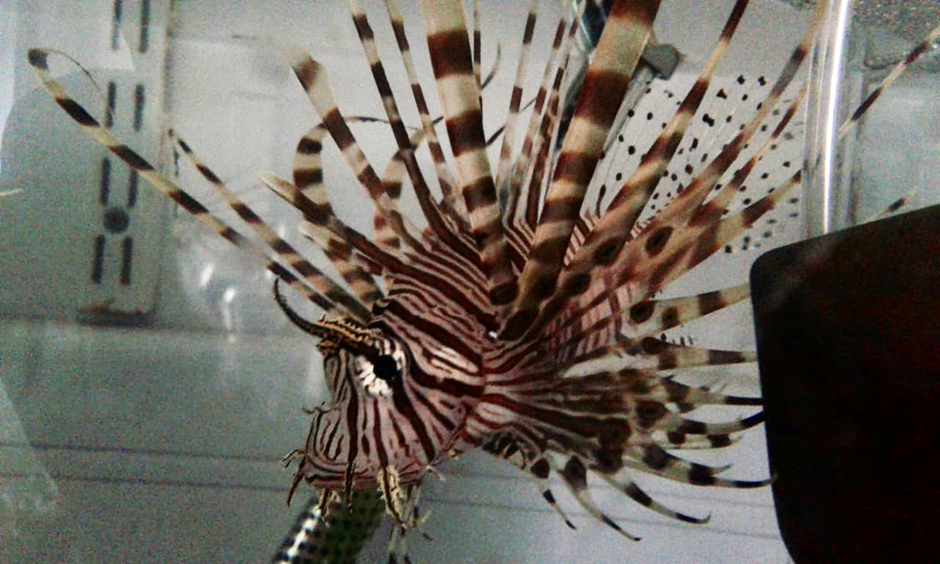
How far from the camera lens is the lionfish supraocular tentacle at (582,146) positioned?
0.44m

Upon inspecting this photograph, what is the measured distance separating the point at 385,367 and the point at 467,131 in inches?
9.7

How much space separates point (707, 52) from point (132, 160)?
111 cm

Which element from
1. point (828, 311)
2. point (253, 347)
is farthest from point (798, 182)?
point (253, 347)

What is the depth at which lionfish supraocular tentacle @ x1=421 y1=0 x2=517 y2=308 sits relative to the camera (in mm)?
487

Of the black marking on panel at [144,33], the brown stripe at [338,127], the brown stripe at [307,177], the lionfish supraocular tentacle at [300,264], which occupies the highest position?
the black marking on panel at [144,33]

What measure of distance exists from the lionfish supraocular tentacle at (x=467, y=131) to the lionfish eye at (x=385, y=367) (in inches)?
4.7

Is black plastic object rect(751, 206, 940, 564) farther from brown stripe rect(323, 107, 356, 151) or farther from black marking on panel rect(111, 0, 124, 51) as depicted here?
black marking on panel rect(111, 0, 124, 51)

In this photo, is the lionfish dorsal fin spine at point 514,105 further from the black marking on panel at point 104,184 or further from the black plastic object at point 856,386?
the black marking on panel at point 104,184

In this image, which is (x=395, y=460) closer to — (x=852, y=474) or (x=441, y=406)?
(x=441, y=406)

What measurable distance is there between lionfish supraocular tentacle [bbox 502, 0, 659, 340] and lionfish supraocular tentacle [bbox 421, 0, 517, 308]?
0.09 ft

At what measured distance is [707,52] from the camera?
1271 mm

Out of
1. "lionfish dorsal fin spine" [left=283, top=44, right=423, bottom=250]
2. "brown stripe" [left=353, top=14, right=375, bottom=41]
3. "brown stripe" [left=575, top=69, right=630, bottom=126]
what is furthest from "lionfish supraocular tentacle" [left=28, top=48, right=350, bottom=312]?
"brown stripe" [left=575, top=69, right=630, bottom=126]

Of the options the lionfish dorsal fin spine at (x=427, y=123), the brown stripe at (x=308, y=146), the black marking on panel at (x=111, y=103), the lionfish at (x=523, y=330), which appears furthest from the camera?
the black marking on panel at (x=111, y=103)

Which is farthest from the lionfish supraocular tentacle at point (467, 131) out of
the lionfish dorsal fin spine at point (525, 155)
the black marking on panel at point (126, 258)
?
the black marking on panel at point (126, 258)
